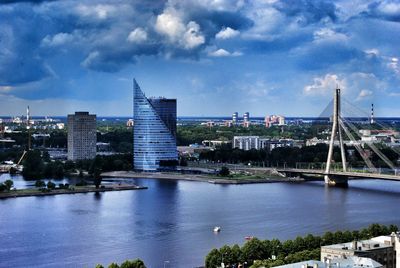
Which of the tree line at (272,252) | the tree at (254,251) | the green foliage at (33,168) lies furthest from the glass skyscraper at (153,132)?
the tree at (254,251)

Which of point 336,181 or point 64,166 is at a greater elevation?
point 64,166

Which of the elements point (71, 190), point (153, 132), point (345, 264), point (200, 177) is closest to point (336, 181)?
point (200, 177)

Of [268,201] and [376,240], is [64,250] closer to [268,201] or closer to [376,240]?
[376,240]

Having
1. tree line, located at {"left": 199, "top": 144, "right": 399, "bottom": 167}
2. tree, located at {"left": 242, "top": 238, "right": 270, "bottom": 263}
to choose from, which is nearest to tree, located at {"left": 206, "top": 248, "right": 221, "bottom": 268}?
tree, located at {"left": 242, "top": 238, "right": 270, "bottom": 263}

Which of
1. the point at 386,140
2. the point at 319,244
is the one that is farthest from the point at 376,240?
the point at 386,140

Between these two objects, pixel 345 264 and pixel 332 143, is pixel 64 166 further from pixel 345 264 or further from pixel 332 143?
pixel 345 264

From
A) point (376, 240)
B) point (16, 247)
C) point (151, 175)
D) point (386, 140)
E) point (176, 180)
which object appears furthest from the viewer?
point (386, 140)
